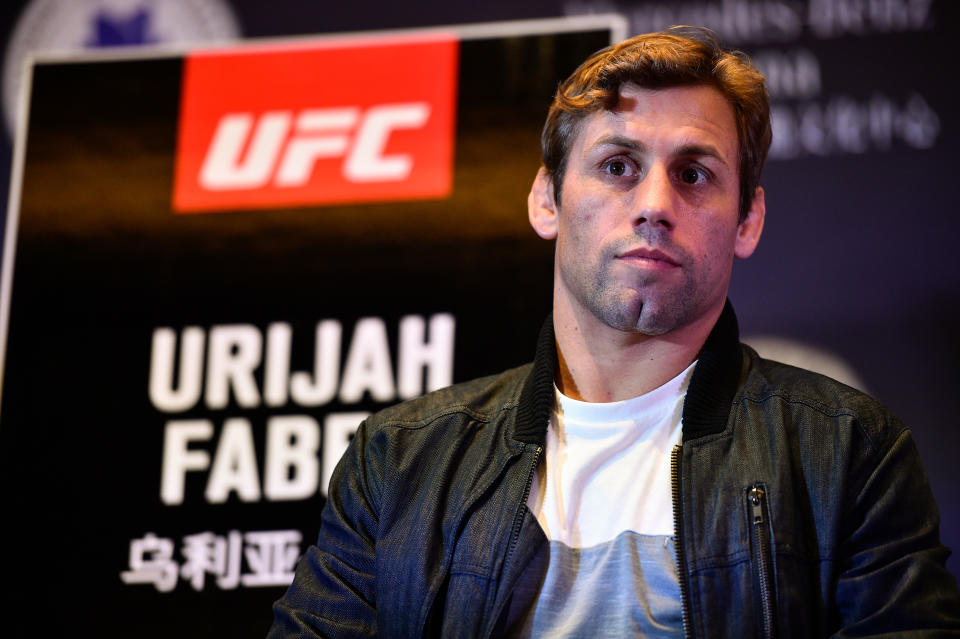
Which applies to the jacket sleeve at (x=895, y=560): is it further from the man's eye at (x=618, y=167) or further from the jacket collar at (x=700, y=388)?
the man's eye at (x=618, y=167)

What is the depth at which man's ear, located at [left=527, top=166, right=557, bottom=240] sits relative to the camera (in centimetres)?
214

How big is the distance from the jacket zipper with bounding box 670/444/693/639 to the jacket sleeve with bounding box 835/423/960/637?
0.72 feet

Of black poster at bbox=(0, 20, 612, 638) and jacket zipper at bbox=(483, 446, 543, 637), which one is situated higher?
black poster at bbox=(0, 20, 612, 638)

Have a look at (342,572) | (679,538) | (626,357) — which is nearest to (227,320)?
(342,572)

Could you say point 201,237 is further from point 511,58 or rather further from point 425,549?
point 425,549

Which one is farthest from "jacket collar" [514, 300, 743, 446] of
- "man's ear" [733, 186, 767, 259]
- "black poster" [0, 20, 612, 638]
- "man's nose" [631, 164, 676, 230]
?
"black poster" [0, 20, 612, 638]

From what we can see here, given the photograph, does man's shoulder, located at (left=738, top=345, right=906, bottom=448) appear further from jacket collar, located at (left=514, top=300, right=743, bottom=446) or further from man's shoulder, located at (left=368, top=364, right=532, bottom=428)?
man's shoulder, located at (left=368, top=364, right=532, bottom=428)

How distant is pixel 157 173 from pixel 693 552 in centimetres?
187

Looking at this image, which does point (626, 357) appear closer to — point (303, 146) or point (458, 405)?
Answer: point (458, 405)

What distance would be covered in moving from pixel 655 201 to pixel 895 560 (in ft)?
2.18

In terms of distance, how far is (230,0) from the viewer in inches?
121

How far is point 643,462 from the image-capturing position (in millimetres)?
1861

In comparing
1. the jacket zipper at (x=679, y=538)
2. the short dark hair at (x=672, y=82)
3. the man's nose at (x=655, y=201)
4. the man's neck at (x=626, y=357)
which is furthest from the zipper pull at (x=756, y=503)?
the short dark hair at (x=672, y=82)

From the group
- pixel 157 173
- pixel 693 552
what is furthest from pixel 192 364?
pixel 693 552
